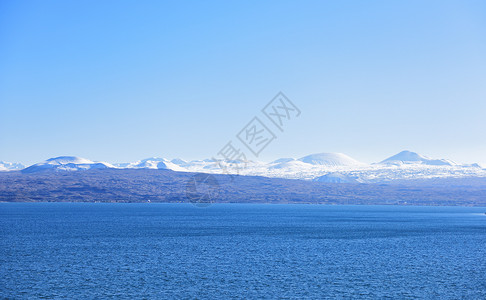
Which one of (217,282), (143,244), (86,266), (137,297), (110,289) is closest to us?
(137,297)

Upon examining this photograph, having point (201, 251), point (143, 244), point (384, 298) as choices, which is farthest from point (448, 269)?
point (143, 244)

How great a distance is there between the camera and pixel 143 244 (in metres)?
95.6

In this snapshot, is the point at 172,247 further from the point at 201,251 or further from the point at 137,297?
the point at 137,297

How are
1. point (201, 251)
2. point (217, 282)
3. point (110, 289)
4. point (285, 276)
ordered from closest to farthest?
point (110, 289), point (217, 282), point (285, 276), point (201, 251)

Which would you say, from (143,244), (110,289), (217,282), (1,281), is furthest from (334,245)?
(1,281)

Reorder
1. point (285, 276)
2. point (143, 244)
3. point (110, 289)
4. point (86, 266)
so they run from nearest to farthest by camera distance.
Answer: point (110, 289) < point (285, 276) < point (86, 266) < point (143, 244)

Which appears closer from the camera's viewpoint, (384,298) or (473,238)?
(384,298)

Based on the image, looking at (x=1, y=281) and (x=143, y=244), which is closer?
(x=1, y=281)

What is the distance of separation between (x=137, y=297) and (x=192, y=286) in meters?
7.47

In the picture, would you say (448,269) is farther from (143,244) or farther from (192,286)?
(143,244)

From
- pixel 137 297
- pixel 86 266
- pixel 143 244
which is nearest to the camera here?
pixel 137 297

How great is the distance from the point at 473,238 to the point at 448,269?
187 feet

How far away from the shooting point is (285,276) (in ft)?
204

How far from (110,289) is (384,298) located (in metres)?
28.2
